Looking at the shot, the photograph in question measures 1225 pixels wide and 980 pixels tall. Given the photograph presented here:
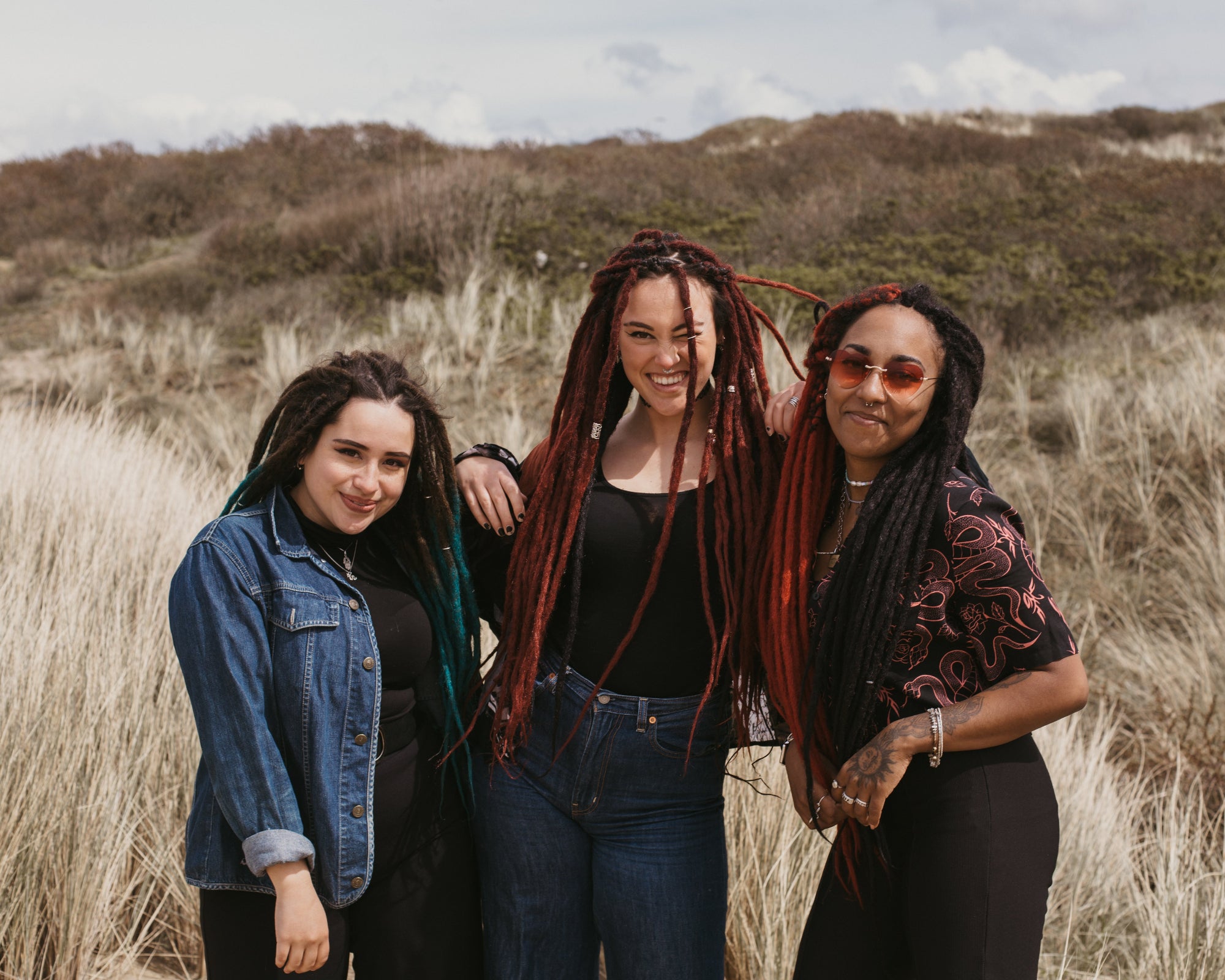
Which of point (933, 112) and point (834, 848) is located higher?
point (933, 112)

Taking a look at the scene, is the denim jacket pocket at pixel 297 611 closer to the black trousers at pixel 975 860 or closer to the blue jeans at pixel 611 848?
the blue jeans at pixel 611 848

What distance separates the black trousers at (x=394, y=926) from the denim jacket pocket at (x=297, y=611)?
552 millimetres

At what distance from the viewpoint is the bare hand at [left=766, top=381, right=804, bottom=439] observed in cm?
218

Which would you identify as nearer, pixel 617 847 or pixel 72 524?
pixel 617 847

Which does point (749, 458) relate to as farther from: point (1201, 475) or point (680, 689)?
point (1201, 475)

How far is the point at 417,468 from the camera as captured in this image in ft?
7.34

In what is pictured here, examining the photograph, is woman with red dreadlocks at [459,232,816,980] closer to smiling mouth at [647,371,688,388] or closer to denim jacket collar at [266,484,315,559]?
smiling mouth at [647,371,688,388]

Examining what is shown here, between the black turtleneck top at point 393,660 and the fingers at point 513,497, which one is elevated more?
the fingers at point 513,497

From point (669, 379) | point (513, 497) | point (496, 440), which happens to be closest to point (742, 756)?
point (513, 497)

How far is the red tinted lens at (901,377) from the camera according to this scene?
185 centimetres

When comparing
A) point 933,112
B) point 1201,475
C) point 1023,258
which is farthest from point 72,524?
point 933,112

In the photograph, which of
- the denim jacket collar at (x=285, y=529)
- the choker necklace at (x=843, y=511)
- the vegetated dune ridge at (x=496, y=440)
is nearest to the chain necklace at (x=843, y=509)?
the choker necklace at (x=843, y=511)

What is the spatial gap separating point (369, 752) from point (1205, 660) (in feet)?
13.6

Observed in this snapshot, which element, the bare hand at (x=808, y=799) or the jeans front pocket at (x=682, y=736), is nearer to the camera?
the bare hand at (x=808, y=799)
